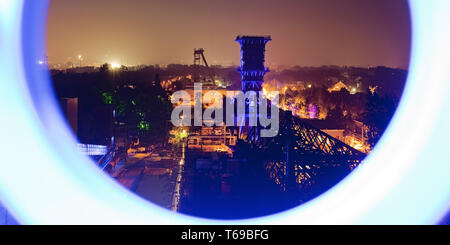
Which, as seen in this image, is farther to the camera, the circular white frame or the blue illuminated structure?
the blue illuminated structure

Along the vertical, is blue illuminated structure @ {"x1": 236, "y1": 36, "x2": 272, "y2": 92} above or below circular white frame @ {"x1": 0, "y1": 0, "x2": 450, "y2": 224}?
above

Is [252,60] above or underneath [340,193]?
above

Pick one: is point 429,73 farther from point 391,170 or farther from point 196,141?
point 196,141

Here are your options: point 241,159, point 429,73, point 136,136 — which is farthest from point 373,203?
point 136,136

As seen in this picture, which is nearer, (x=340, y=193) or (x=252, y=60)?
(x=340, y=193)

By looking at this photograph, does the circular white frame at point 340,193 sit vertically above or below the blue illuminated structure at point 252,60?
below
